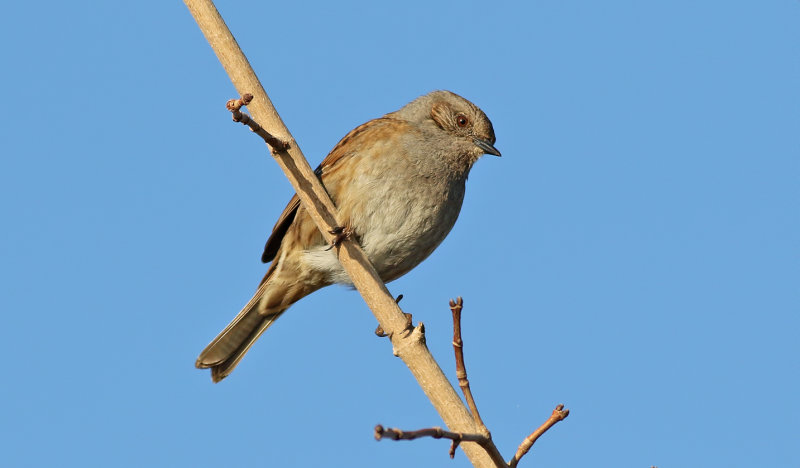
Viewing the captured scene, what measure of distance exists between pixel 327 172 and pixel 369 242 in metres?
0.73

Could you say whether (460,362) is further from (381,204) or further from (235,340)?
(235,340)

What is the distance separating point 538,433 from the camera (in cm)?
337

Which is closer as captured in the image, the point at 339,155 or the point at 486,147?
the point at 339,155

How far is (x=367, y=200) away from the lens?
627 centimetres

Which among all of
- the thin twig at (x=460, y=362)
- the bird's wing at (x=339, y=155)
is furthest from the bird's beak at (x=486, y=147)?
the thin twig at (x=460, y=362)

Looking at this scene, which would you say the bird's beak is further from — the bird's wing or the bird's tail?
the bird's tail

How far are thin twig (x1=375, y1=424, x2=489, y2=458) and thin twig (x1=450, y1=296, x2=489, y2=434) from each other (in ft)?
0.67

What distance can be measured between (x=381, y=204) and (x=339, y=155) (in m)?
0.72

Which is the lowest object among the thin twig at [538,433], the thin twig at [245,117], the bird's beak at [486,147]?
the thin twig at [538,433]

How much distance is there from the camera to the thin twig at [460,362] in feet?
11.5

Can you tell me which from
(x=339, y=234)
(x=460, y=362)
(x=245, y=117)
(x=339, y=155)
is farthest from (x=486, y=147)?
(x=460, y=362)

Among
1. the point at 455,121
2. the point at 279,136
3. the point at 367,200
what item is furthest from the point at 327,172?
the point at 279,136

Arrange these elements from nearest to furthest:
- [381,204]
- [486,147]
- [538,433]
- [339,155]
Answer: [538,433] < [381,204] < [339,155] < [486,147]

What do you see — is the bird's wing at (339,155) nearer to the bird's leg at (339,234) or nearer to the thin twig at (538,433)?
the bird's leg at (339,234)
